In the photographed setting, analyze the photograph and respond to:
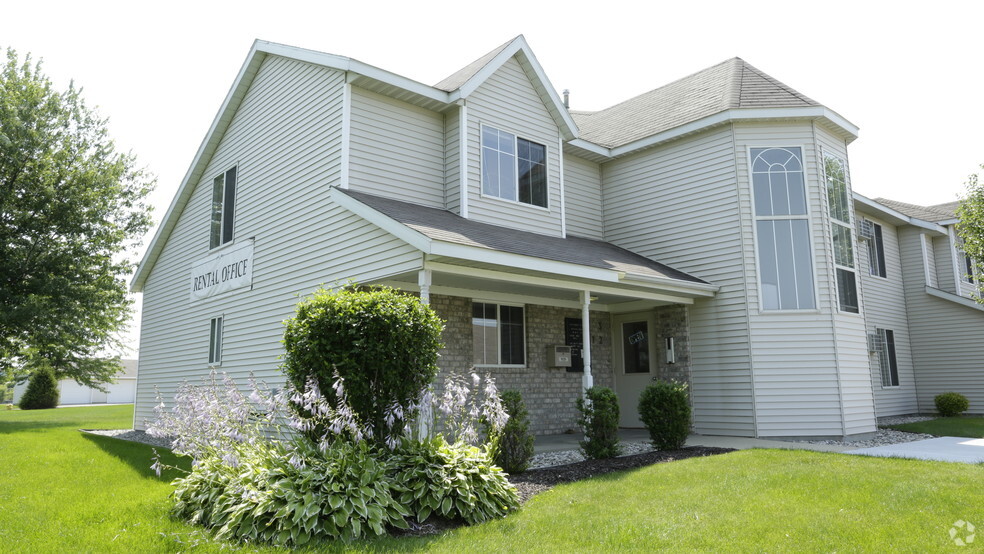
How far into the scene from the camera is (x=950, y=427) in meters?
13.8

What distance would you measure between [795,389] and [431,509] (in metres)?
8.61

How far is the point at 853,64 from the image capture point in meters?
9.29

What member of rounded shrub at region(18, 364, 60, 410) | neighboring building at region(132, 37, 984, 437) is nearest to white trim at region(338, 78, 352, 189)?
neighboring building at region(132, 37, 984, 437)

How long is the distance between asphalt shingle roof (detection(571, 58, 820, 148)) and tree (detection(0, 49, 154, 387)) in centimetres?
1661

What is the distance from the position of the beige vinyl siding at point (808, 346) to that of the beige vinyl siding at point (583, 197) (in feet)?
11.4

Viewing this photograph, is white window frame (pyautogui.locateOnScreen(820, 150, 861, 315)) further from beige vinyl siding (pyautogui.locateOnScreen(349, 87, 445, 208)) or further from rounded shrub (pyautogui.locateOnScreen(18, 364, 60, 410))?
rounded shrub (pyautogui.locateOnScreen(18, 364, 60, 410))

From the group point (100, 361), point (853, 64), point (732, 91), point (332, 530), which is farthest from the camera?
point (100, 361)

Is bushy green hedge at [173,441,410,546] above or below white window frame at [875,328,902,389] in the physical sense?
below

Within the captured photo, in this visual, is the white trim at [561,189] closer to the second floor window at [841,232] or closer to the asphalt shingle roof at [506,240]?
the asphalt shingle roof at [506,240]

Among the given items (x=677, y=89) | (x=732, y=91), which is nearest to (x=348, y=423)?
(x=732, y=91)

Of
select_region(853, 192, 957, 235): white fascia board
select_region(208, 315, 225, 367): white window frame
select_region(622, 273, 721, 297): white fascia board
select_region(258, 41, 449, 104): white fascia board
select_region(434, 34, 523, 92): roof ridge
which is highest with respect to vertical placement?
select_region(434, 34, 523, 92): roof ridge

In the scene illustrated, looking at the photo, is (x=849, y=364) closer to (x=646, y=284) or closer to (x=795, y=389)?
(x=795, y=389)

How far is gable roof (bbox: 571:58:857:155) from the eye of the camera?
1250 cm

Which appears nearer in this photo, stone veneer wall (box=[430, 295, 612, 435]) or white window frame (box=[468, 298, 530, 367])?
stone veneer wall (box=[430, 295, 612, 435])
